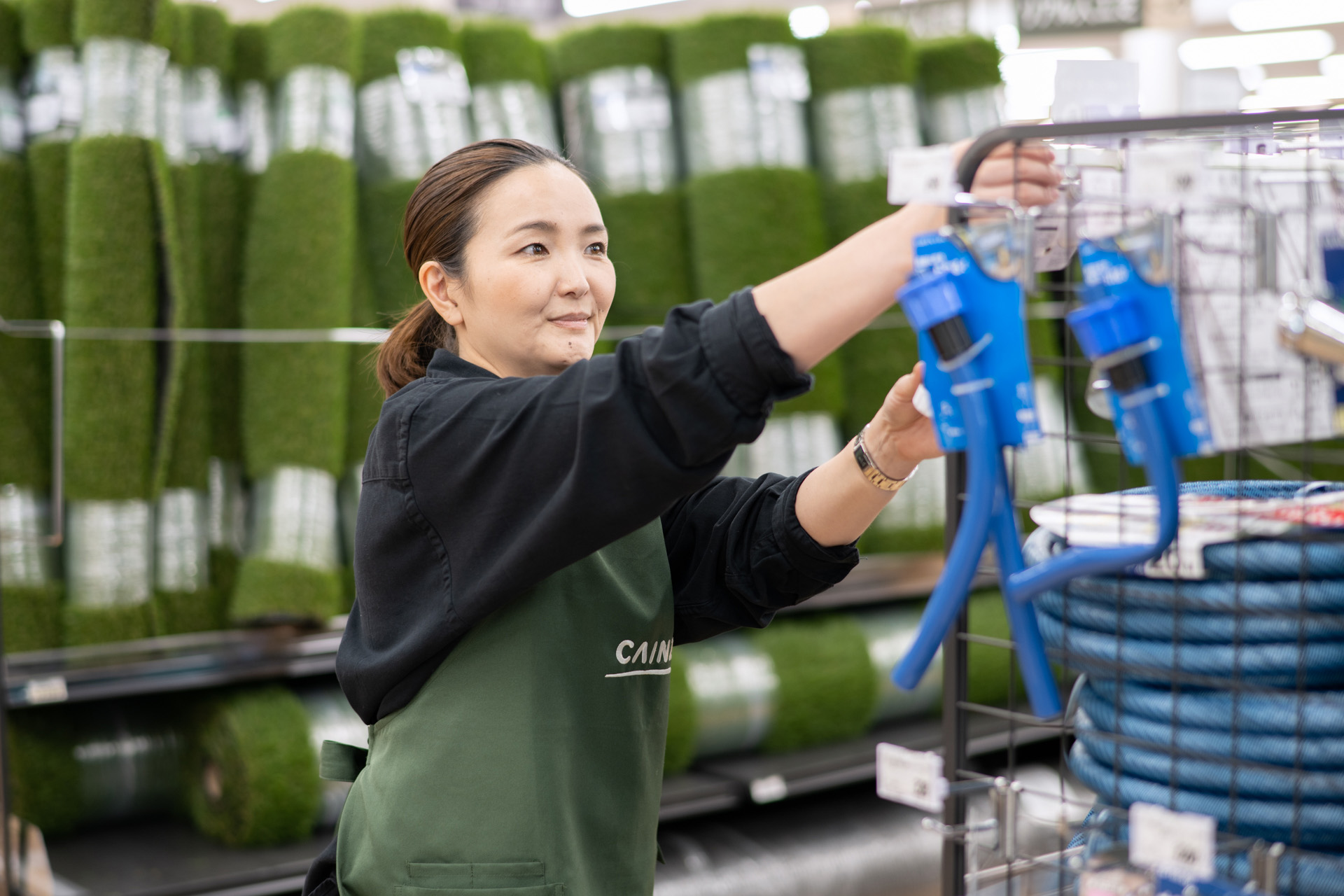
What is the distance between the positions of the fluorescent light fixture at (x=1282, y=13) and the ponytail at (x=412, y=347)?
737cm

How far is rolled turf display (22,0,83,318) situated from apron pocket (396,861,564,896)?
1.72m

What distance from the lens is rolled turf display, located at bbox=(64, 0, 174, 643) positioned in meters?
2.29

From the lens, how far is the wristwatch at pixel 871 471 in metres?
1.11

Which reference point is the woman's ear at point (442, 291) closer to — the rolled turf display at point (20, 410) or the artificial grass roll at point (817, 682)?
the rolled turf display at point (20, 410)

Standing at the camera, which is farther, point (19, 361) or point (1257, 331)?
point (19, 361)

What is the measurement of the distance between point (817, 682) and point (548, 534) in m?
2.17

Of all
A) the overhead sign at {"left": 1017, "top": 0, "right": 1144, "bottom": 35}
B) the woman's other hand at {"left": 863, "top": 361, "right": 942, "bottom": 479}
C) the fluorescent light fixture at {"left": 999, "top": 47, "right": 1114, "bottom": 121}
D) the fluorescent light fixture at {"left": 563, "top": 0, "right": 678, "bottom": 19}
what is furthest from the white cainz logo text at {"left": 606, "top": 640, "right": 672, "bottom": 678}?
the fluorescent light fixture at {"left": 999, "top": 47, "right": 1114, "bottom": 121}

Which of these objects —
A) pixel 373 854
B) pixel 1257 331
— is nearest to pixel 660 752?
pixel 373 854

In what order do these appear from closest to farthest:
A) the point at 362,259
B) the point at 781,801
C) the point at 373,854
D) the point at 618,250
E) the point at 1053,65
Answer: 1. the point at 1053,65
2. the point at 373,854
3. the point at 362,259
4. the point at 618,250
5. the point at 781,801

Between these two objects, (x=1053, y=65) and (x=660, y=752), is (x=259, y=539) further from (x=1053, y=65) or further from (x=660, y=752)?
(x=1053, y=65)

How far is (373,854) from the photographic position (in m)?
1.14

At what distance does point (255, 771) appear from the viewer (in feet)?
7.86

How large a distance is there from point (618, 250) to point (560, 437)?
6.64 feet

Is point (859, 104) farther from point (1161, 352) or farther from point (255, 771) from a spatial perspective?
point (1161, 352)
